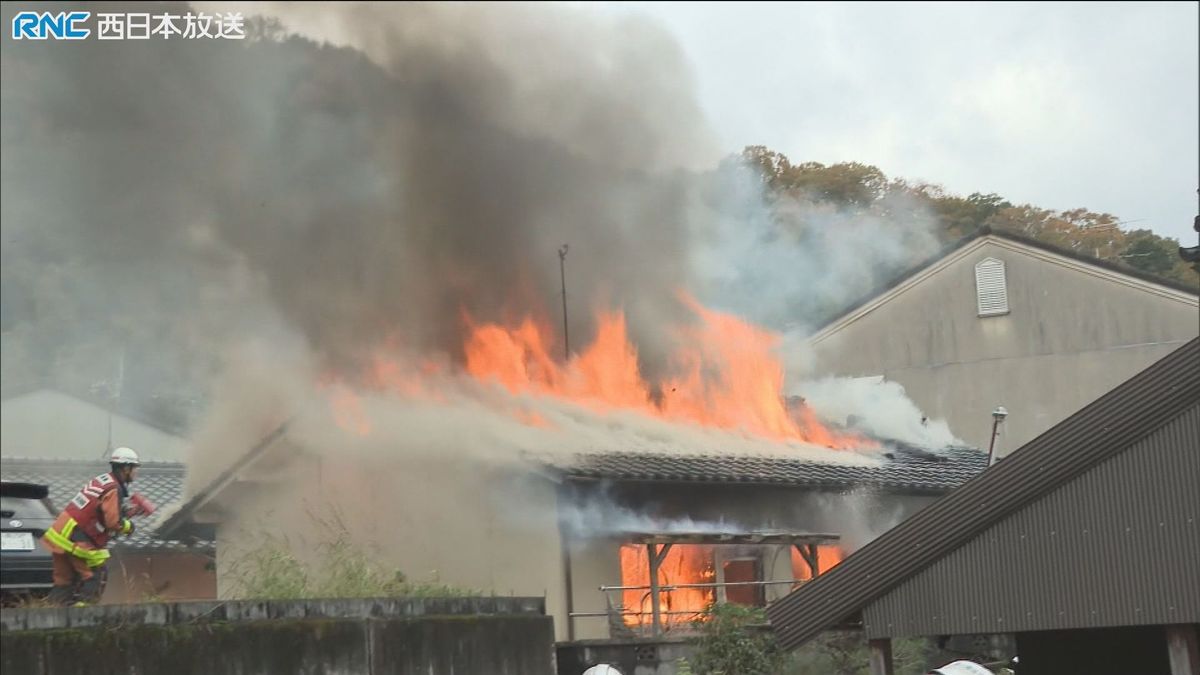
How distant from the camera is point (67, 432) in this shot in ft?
124

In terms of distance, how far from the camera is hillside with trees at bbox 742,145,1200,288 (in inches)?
1109

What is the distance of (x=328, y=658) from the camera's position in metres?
12.3

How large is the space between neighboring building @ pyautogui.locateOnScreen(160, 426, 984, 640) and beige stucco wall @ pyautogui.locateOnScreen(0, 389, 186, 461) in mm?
17158

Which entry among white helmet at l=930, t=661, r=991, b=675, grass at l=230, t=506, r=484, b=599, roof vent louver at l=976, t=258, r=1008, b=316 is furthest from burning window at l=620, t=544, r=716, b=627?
roof vent louver at l=976, t=258, r=1008, b=316

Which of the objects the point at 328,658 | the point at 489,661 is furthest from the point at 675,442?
the point at 328,658

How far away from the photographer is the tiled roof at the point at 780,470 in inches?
750

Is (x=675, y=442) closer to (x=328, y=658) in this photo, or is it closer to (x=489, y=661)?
(x=489, y=661)

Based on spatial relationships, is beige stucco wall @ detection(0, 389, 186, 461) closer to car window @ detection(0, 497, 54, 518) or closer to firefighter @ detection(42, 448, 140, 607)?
firefighter @ detection(42, 448, 140, 607)

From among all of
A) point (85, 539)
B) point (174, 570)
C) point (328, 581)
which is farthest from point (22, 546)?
point (174, 570)

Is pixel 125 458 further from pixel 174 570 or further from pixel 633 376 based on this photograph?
pixel 174 570

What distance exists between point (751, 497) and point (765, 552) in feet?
2.86

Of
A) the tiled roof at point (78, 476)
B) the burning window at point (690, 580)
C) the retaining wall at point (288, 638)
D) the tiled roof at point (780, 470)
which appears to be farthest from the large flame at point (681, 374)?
the tiled roof at point (78, 476)

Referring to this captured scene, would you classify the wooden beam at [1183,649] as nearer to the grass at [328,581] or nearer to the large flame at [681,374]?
the grass at [328,581]

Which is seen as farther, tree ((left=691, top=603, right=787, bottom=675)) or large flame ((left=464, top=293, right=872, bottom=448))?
large flame ((left=464, top=293, right=872, bottom=448))
